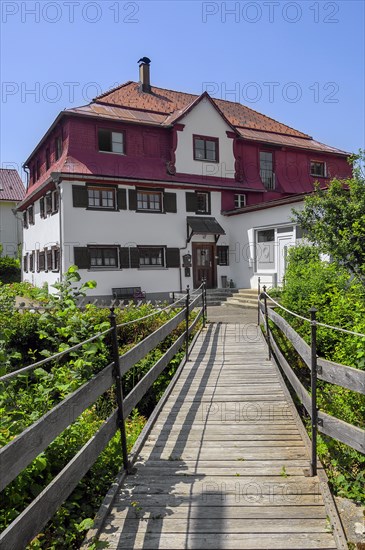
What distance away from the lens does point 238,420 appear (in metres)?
5.35

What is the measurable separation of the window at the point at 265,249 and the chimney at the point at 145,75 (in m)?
11.7

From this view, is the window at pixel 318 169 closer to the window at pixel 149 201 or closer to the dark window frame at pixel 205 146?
the dark window frame at pixel 205 146

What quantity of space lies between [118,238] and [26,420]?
15546mm

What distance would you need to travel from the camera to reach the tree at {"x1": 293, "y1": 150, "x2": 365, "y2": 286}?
12641mm

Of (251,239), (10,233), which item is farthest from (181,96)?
(10,233)

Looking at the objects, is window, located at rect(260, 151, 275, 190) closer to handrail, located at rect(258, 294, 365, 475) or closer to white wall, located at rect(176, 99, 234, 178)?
white wall, located at rect(176, 99, 234, 178)

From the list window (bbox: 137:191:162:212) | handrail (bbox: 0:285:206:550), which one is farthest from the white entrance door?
handrail (bbox: 0:285:206:550)

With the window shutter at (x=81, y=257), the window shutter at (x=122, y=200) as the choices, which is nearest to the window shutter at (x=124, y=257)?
the window shutter at (x=81, y=257)

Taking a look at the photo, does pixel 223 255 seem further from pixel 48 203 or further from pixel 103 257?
pixel 48 203

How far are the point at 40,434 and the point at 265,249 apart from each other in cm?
1768

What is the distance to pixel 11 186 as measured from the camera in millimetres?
36438

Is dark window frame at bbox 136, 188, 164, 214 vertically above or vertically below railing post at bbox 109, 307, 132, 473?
above

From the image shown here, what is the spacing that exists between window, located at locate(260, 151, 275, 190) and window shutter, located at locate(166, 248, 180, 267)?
745 centimetres

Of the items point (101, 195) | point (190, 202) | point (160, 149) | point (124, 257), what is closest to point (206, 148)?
point (160, 149)
